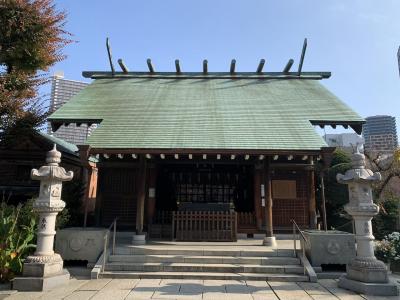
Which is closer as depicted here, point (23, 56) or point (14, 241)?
point (14, 241)

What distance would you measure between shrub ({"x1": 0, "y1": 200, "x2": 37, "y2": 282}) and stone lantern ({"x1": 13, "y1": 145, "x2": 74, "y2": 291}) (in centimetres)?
54

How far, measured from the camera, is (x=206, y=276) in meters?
8.28

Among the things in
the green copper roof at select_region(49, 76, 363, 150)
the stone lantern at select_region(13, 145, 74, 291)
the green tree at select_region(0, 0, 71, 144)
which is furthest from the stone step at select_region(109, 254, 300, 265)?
the green tree at select_region(0, 0, 71, 144)

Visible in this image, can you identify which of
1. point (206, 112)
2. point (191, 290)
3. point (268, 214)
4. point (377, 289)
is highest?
point (206, 112)

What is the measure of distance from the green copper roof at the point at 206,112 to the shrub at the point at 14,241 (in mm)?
3263

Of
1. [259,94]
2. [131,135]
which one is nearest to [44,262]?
[131,135]

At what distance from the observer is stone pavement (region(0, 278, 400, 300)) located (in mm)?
6734

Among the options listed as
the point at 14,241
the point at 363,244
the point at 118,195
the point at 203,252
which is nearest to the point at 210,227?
the point at 203,252

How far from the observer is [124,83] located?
17141mm

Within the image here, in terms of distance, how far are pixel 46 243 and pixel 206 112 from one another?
827cm

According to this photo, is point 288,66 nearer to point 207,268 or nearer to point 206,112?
point 206,112

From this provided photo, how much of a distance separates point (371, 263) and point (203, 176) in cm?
772

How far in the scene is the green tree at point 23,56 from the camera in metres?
13.5

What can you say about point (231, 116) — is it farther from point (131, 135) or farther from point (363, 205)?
point (363, 205)
